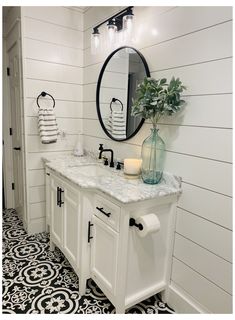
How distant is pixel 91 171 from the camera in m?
2.05

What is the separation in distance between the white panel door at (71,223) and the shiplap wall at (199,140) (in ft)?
2.37

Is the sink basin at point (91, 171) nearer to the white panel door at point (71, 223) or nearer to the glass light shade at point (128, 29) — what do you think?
the white panel door at point (71, 223)

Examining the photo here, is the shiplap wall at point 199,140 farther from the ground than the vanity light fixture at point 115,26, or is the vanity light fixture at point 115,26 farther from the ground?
the vanity light fixture at point 115,26

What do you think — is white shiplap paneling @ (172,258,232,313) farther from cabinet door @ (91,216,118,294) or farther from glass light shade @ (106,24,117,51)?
glass light shade @ (106,24,117,51)

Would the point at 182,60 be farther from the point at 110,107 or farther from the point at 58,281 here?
the point at 58,281

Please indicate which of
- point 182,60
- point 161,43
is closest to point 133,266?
point 182,60

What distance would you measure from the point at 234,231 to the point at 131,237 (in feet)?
1.90

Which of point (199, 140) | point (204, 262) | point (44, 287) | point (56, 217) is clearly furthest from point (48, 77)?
point (204, 262)

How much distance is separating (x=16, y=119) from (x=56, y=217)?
1.29m

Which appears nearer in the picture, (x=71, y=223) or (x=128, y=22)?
(x=128, y=22)

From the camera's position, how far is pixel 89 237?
170cm

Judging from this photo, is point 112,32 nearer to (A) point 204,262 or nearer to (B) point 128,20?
(B) point 128,20

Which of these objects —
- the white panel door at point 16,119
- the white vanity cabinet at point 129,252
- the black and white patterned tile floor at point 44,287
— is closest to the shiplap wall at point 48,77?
the white panel door at point 16,119

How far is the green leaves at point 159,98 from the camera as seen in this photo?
57.2 inches
